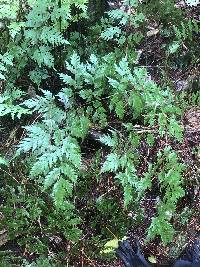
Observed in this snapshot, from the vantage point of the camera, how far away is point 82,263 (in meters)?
3.41

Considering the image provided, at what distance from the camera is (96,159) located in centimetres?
367

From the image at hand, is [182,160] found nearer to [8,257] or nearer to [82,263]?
[82,263]

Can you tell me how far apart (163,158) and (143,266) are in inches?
38.0

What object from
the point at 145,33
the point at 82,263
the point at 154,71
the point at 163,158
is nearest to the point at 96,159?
the point at 163,158

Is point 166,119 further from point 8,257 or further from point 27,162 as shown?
point 8,257

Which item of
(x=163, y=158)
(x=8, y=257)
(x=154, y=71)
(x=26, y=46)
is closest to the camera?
(x=8, y=257)

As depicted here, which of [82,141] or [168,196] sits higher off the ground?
[82,141]

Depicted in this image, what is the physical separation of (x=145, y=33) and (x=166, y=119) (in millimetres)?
1226

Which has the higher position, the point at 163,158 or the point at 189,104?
the point at 189,104

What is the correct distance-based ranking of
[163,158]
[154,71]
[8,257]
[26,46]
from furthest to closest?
[154,71] < [26,46] < [163,158] < [8,257]

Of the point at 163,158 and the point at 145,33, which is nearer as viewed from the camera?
the point at 163,158

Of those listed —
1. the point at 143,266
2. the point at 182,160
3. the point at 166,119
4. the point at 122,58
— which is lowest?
the point at 143,266

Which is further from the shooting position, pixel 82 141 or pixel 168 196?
pixel 82 141

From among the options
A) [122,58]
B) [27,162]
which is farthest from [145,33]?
[27,162]
